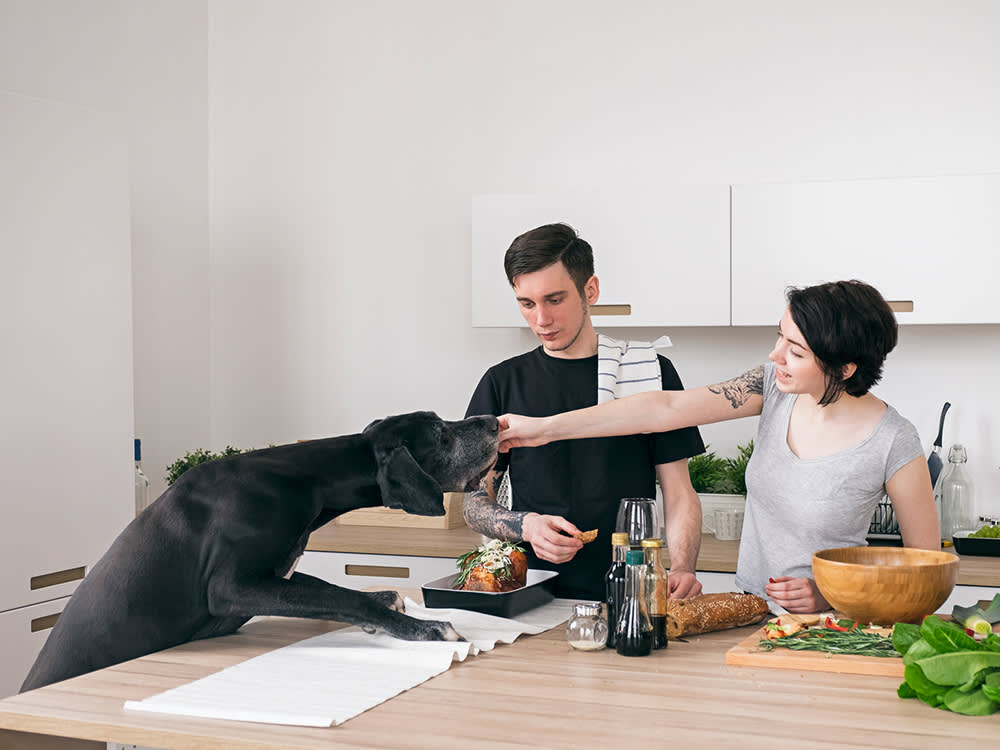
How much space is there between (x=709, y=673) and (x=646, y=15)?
2848 millimetres

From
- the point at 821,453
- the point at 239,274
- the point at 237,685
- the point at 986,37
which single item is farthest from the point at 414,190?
the point at 237,685

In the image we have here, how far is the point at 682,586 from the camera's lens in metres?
2.03

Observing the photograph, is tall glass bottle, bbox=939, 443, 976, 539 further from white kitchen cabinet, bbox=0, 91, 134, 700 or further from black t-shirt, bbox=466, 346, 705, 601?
white kitchen cabinet, bbox=0, 91, 134, 700

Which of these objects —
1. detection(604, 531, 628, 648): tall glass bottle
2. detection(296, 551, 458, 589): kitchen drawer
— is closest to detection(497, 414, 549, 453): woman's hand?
detection(604, 531, 628, 648): tall glass bottle

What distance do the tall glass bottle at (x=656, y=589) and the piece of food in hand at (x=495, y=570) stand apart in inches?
15.0

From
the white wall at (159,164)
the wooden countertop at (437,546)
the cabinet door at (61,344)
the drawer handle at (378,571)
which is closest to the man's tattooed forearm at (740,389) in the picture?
the wooden countertop at (437,546)

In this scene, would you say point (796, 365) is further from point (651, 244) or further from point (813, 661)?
point (651, 244)

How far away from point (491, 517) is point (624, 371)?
1.51ft

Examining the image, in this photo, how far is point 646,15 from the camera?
3.86 metres

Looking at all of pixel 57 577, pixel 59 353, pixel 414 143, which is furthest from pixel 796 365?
pixel 414 143

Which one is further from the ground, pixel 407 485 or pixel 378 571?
pixel 407 485

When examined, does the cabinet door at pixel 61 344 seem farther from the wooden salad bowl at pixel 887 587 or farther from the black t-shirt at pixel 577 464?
the wooden salad bowl at pixel 887 587

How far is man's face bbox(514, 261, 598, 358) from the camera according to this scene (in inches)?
92.8

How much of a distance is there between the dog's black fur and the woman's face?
0.69 meters
